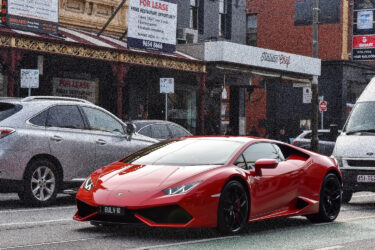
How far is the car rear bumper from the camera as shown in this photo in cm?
1369

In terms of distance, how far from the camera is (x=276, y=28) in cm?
5150

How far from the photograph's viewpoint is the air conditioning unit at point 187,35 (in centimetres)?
3228

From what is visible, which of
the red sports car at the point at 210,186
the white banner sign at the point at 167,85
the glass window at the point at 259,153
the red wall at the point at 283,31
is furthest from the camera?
the red wall at the point at 283,31

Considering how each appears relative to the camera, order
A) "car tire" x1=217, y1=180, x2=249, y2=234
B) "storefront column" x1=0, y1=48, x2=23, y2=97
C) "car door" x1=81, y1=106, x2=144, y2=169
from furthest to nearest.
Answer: "storefront column" x1=0, y1=48, x2=23, y2=97 → "car door" x1=81, y1=106, x2=144, y2=169 → "car tire" x1=217, y1=180, x2=249, y2=234

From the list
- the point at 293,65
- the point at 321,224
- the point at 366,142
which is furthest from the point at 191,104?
the point at 321,224

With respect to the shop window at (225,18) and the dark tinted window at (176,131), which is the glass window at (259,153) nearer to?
the dark tinted window at (176,131)

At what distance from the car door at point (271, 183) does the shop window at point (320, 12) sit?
39.0 meters

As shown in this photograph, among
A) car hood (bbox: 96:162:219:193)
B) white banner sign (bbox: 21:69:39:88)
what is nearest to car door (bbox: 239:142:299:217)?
car hood (bbox: 96:162:219:193)

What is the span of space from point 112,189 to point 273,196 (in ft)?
7.15

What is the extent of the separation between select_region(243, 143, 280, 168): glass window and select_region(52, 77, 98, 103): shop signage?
16837mm

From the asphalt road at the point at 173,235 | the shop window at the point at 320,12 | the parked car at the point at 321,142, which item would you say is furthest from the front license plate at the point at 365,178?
the shop window at the point at 320,12

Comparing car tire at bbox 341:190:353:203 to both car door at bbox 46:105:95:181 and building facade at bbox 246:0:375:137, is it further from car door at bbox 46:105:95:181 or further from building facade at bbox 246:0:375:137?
building facade at bbox 246:0:375:137

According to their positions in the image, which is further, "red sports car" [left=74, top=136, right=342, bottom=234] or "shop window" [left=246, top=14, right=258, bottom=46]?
"shop window" [left=246, top=14, right=258, bottom=46]

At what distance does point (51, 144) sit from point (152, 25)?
46.8 ft
